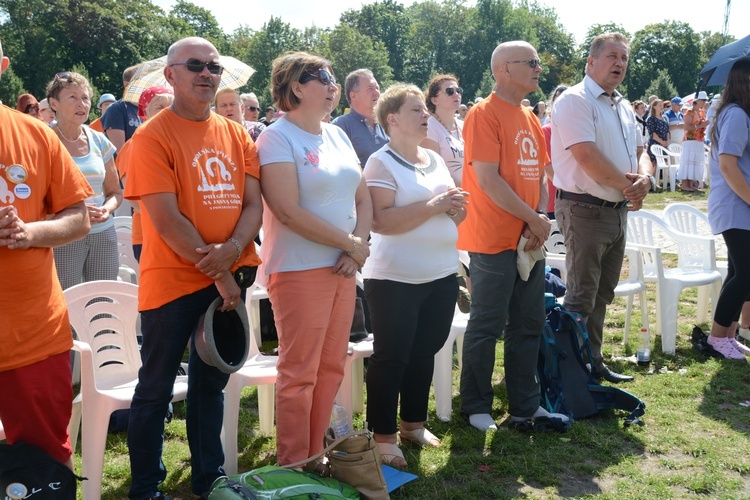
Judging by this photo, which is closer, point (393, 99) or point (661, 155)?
point (393, 99)

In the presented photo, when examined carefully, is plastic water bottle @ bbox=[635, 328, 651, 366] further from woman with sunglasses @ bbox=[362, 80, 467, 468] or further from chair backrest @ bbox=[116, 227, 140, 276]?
chair backrest @ bbox=[116, 227, 140, 276]

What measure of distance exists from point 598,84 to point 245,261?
2.82m

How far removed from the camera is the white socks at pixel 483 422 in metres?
4.32

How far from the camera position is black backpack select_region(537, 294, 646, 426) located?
451 cm

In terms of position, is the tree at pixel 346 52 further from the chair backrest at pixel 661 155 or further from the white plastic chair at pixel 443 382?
the white plastic chair at pixel 443 382

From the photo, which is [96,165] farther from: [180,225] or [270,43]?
[270,43]

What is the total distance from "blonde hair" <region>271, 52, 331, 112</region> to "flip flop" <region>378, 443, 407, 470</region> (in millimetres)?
1753

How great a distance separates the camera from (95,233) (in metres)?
4.58

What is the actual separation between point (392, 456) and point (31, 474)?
72.9 inches

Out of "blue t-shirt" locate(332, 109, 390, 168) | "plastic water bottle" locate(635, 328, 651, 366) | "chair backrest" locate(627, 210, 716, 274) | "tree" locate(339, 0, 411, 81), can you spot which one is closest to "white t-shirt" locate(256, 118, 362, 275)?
"blue t-shirt" locate(332, 109, 390, 168)

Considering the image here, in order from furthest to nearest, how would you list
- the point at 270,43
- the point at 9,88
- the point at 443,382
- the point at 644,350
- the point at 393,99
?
1. the point at 270,43
2. the point at 9,88
3. the point at 644,350
4. the point at 443,382
5. the point at 393,99

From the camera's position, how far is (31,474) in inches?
96.1

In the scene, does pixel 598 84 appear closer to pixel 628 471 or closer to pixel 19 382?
pixel 628 471

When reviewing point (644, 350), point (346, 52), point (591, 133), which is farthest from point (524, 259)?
point (346, 52)
